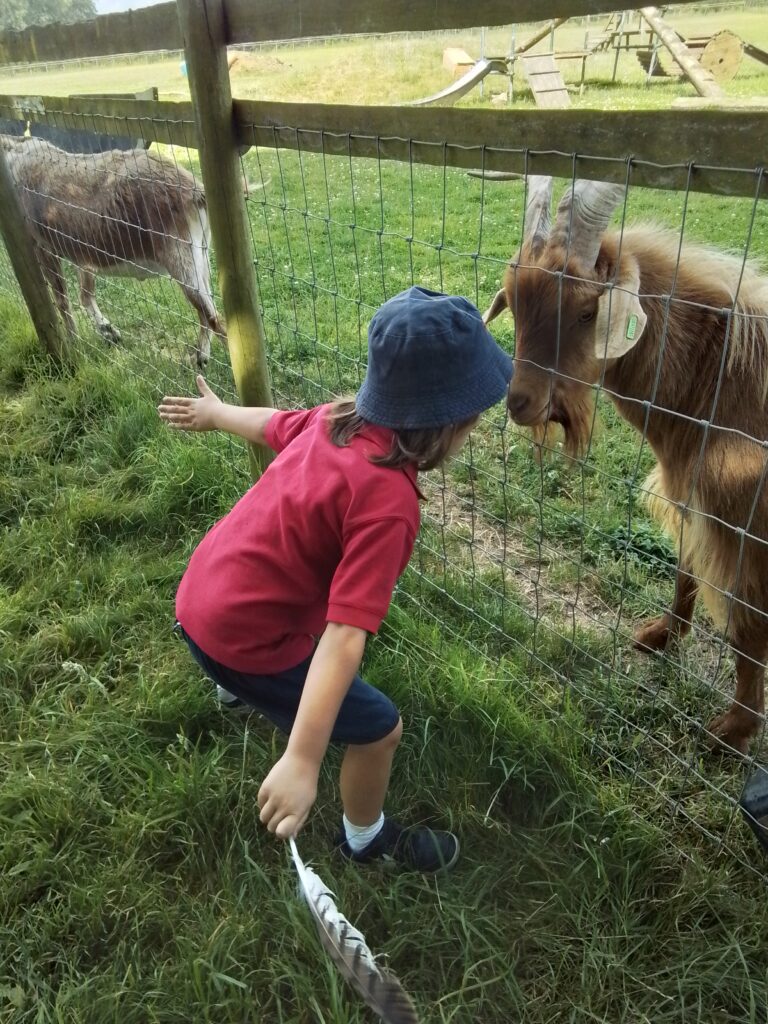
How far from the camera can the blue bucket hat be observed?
5.02 ft

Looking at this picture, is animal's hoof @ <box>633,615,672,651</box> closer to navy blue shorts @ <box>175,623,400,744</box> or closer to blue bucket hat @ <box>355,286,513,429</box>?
navy blue shorts @ <box>175,623,400,744</box>

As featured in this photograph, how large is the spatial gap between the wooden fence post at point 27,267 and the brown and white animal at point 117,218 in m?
0.24

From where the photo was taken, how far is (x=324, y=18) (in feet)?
6.92

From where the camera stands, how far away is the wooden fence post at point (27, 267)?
468cm

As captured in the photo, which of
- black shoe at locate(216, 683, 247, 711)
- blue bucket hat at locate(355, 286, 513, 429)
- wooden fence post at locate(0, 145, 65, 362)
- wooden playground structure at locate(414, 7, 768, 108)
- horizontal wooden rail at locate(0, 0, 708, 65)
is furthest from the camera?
wooden playground structure at locate(414, 7, 768, 108)

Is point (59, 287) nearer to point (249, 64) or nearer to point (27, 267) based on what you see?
point (27, 267)

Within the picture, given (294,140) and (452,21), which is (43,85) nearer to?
(294,140)

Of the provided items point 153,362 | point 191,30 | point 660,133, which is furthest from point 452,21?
point 153,362

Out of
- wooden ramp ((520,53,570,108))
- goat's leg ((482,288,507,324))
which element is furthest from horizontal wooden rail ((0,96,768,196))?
wooden ramp ((520,53,570,108))

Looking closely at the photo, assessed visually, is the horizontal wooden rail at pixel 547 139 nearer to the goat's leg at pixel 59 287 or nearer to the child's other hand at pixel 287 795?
the child's other hand at pixel 287 795

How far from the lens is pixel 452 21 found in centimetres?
181

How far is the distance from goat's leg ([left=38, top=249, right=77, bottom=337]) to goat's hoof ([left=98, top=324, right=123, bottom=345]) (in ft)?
0.68

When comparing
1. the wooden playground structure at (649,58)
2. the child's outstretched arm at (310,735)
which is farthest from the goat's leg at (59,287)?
the wooden playground structure at (649,58)

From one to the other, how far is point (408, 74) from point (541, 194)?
16586mm
